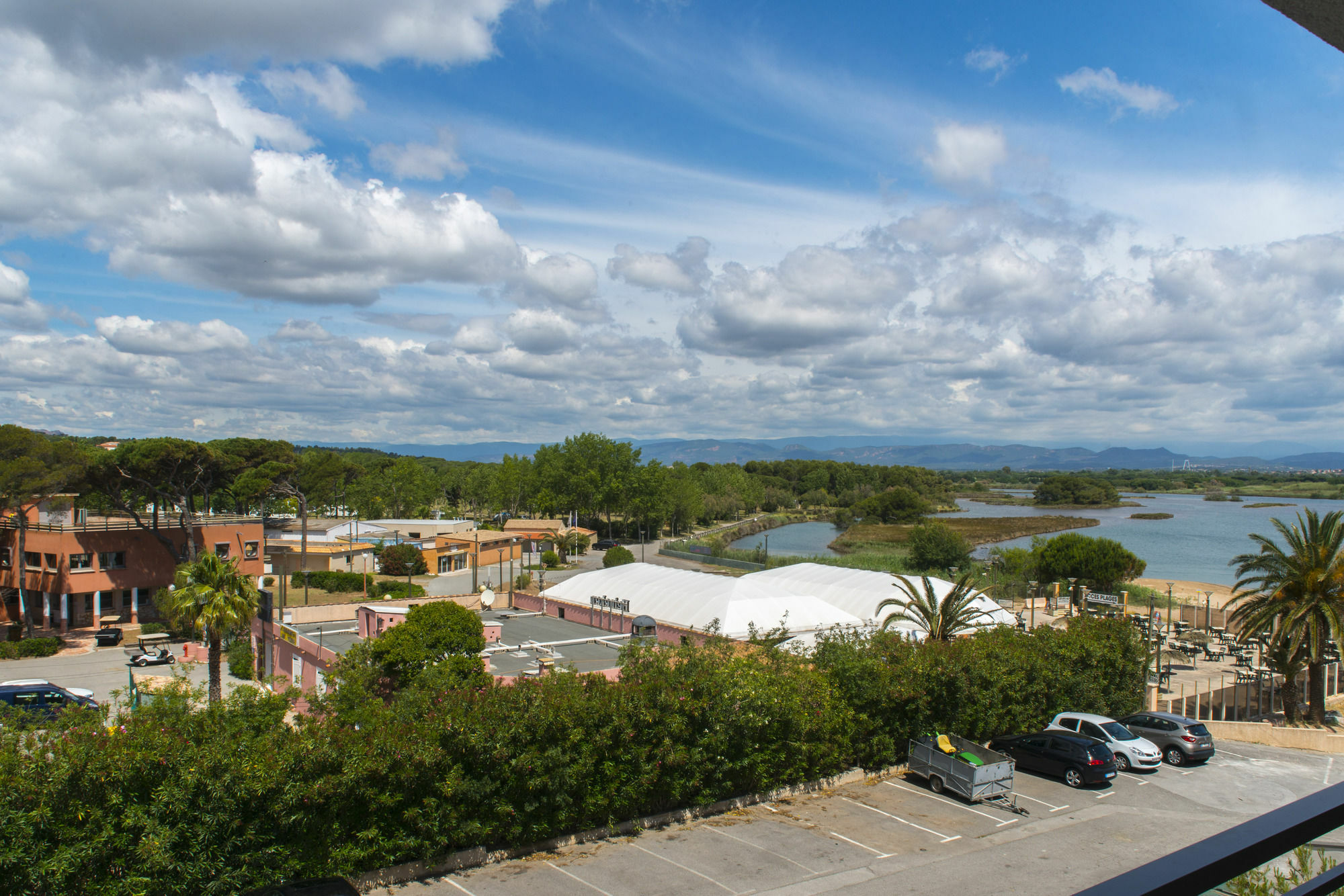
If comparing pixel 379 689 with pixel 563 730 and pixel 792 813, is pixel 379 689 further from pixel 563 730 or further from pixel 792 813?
pixel 792 813

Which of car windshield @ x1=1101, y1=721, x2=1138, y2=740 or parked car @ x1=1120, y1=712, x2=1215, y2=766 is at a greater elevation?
car windshield @ x1=1101, y1=721, x2=1138, y2=740

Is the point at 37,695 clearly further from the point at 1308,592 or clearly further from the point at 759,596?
the point at 1308,592

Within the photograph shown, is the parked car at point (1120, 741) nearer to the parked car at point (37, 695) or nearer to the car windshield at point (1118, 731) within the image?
the car windshield at point (1118, 731)

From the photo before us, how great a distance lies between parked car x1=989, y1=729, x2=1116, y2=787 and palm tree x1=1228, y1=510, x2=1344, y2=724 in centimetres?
1325

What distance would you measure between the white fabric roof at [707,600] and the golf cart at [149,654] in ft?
61.8

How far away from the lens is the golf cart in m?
40.3

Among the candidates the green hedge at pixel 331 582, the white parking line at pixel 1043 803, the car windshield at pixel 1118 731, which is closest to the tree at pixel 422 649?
the white parking line at pixel 1043 803

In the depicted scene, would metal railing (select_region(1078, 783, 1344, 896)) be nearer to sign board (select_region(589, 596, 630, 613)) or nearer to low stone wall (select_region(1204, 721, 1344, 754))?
low stone wall (select_region(1204, 721, 1344, 754))

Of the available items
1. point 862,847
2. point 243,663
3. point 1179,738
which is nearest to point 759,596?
point 1179,738

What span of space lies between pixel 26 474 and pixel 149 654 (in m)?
13.2

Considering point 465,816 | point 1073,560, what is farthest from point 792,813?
point 1073,560

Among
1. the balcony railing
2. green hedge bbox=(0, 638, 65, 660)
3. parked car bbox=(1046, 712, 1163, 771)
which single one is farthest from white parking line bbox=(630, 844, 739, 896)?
the balcony railing

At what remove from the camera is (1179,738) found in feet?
79.7

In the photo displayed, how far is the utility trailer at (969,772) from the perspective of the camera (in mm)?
19703
